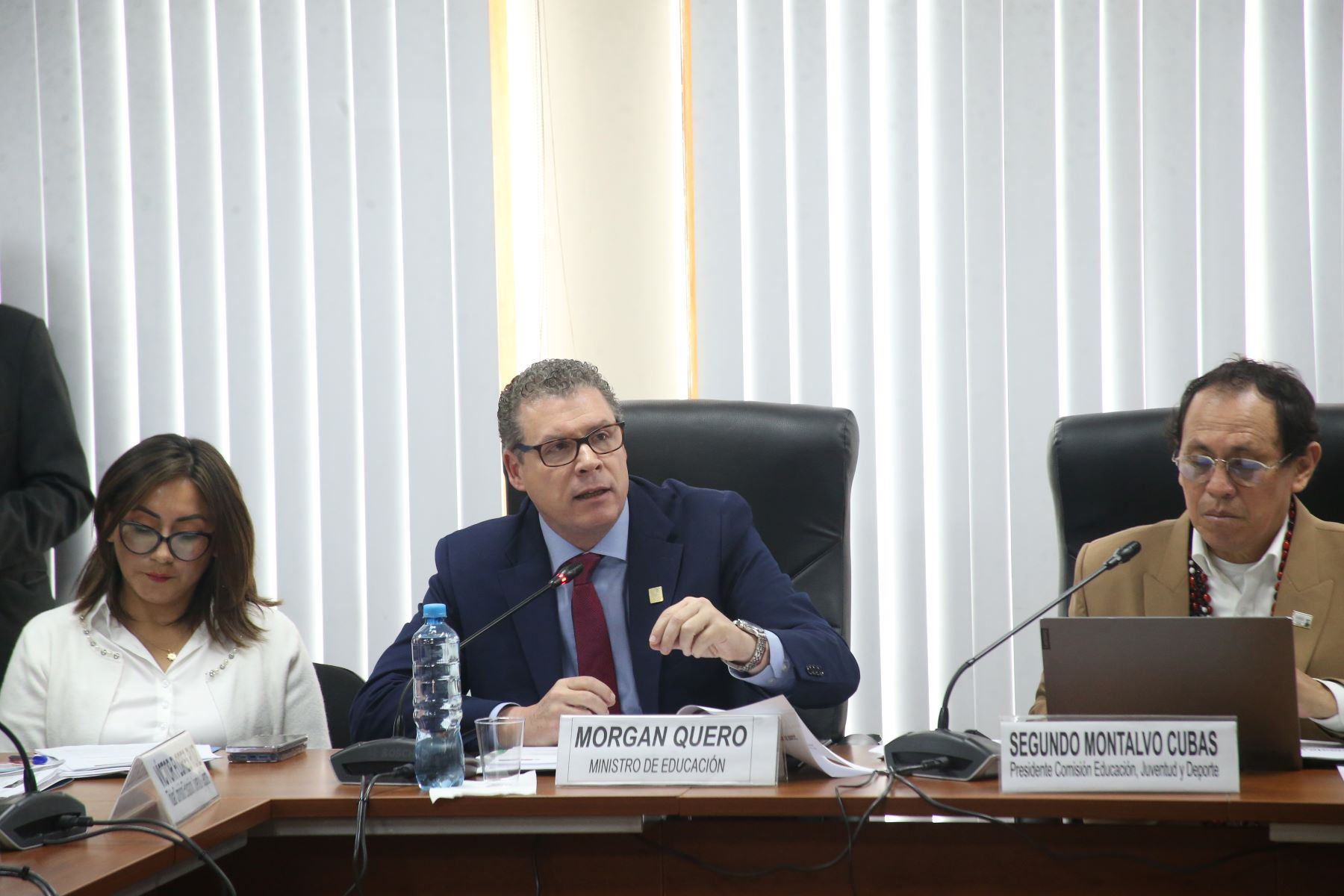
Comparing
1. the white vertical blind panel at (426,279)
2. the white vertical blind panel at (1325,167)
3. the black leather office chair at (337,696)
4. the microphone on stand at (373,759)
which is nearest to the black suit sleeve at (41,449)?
the white vertical blind panel at (426,279)

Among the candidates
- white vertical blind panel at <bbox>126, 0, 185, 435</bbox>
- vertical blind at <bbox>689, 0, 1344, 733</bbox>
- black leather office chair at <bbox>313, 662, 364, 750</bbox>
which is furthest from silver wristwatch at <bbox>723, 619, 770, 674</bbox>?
white vertical blind panel at <bbox>126, 0, 185, 435</bbox>

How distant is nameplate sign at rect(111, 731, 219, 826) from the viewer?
4.33 feet

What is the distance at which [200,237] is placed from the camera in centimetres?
306

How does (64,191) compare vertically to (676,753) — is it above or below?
above

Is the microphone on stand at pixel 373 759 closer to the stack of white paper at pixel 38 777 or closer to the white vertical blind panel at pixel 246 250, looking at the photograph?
the stack of white paper at pixel 38 777

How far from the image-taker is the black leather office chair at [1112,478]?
2102 millimetres

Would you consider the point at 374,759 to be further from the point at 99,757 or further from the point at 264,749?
the point at 99,757

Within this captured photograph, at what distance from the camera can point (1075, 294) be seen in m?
2.83

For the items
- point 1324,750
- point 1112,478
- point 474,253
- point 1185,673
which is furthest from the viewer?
point 474,253

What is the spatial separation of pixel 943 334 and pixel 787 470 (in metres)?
0.85

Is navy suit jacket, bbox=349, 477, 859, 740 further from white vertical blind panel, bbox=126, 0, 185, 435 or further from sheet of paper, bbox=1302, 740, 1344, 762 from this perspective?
white vertical blind panel, bbox=126, 0, 185, 435

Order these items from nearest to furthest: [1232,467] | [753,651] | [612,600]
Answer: [753,651]
[1232,467]
[612,600]

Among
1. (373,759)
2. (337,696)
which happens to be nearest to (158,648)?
(337,696)

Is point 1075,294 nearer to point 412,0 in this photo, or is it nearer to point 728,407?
point 728,407
